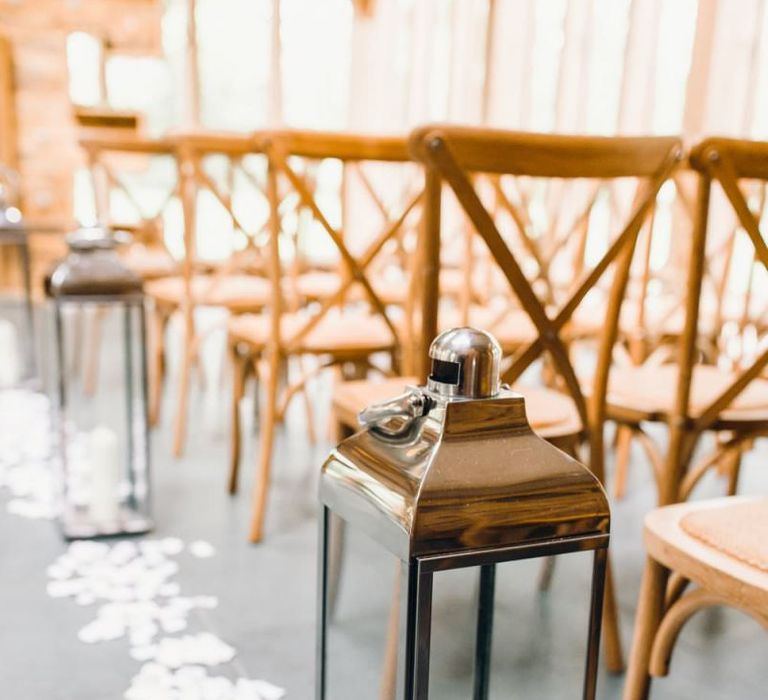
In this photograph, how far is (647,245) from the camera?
7.39ft

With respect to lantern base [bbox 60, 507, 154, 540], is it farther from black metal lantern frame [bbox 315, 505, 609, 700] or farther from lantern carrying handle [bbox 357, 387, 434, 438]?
lantern carrying handle [bbox 357, 387, 434, 438]

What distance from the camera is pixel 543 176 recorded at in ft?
3.99

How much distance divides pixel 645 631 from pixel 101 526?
4.44 ft

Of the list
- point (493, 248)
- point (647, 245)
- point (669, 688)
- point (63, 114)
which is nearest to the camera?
point (493, 248)

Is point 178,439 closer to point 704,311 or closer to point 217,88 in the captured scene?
point 704,311

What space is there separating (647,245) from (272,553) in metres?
1.28

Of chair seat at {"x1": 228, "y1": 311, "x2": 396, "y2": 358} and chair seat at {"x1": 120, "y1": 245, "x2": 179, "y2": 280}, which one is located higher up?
chair seat at {"x1": 228, "y1": 311, "x2": 396, "y2": 358}

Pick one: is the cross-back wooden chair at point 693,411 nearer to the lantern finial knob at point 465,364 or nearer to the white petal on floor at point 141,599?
the lantern finial knob at point 465,364

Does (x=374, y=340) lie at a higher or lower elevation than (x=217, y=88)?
lower

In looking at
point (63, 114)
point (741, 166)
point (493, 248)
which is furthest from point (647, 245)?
point (63, 114)

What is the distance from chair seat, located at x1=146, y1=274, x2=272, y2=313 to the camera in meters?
2.67

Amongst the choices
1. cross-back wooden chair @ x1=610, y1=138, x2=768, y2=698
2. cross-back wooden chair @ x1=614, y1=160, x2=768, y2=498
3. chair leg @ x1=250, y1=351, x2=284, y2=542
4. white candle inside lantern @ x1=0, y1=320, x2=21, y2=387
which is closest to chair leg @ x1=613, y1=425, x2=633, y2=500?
cross-back wooden chair @ x1=614, y1=160, x2=768, y2=498

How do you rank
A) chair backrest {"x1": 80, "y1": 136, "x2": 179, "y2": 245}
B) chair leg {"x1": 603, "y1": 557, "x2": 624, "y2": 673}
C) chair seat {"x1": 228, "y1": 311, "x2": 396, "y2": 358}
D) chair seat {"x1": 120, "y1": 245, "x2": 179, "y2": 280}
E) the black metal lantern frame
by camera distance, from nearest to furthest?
the black metal lantern frame < chair leg {"x1": 603, "y1": 557, "x2": 624, "y2": 673} < chair seat {"x1": 228, "y1": 311, "x2": 396, "y2": 358} < chair backrest {"x1": 80, "y1": 136, "x2": 179, "y2": 245} < chair seat {"x1": 120, "y1": 245, "x2": 179, "y2": 280}

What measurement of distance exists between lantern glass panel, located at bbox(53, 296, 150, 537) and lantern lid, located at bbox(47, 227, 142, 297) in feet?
0.07
